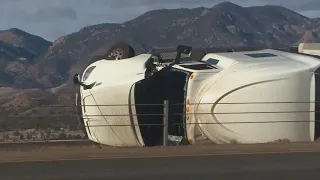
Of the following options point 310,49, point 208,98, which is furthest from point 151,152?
point 310,49

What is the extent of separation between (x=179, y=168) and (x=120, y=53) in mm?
8467

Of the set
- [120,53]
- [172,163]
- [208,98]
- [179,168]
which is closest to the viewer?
[179,168]

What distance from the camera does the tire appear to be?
1970 cm

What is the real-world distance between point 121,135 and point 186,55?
3466 mm

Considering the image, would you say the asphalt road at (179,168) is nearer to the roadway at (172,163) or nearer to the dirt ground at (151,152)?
the roadway at (172,163)

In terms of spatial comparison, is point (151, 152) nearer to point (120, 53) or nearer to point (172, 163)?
point (172, 163)

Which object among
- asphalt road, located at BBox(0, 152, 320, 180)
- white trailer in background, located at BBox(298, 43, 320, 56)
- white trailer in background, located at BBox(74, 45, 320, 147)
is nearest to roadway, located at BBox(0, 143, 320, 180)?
asphalt road, located at BBox(0, 152, 320, 180)

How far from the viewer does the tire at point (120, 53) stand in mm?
19705

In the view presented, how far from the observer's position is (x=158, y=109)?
728 inches

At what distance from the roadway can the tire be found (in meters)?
5.09

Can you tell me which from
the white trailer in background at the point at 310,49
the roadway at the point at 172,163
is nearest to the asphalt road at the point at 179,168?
the roadway at the point at 172,163

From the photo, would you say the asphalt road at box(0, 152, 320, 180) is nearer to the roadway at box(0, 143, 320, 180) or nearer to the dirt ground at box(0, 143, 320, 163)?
the roadway at box(0, 143, 320, 180)

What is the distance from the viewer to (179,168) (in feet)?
39.5

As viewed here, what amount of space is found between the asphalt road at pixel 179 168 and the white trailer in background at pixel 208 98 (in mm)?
3357
